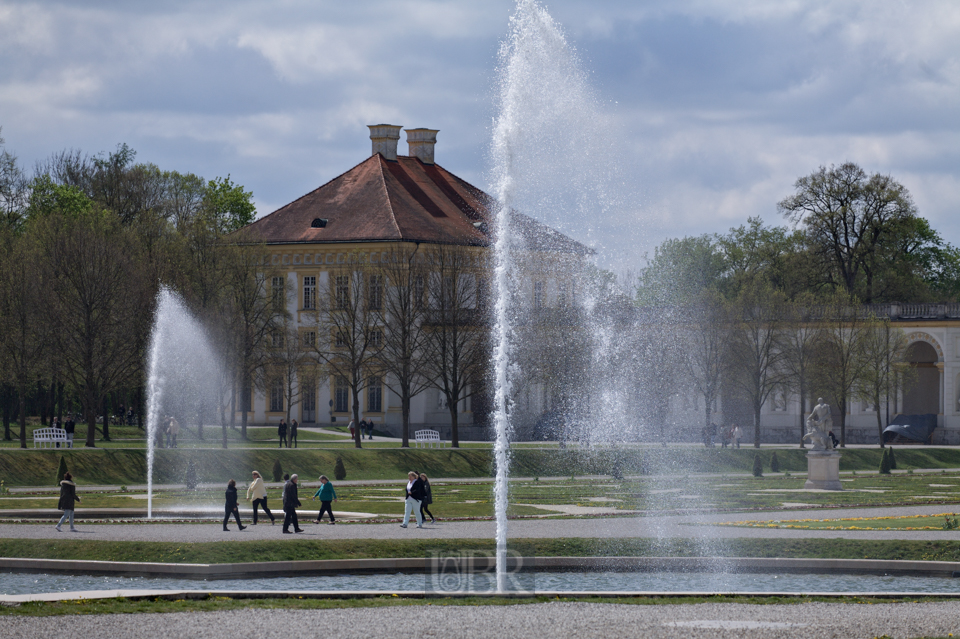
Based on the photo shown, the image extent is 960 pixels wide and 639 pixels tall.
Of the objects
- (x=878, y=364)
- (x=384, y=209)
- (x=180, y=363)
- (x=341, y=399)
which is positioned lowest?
(x=341, y=399)

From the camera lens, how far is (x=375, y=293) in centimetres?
6494

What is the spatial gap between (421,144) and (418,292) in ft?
94.4

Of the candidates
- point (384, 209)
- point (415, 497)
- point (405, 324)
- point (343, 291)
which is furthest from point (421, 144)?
point (415, 497)

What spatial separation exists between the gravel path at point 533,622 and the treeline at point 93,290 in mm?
35494

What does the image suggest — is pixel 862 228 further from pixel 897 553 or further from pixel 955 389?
pixel 897 553

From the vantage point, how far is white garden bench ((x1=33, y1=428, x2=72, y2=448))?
49625 mm

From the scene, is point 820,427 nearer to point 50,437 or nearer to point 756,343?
point 756,343

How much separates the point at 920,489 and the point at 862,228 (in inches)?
2041

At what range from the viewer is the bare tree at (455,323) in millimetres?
58562

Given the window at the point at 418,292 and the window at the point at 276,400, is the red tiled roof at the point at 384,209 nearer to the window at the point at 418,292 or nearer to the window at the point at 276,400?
the window at the point at 276,400

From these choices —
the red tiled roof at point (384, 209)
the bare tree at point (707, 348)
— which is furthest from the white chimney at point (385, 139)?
the bare tree at point (707, 348)

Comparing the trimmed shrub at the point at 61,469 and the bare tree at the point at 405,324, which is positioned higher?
the bare tree at the point at 405,324

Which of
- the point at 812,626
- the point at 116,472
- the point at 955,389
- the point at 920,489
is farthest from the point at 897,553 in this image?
the point at 955,389

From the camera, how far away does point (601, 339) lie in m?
62.2
